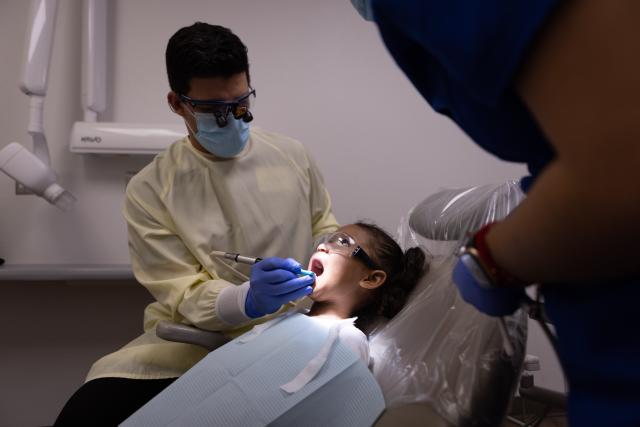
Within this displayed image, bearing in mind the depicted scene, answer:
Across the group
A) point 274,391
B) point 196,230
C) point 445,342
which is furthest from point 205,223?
point 445,342

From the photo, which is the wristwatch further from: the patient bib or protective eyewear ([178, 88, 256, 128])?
protective eyewear ([178, 88, 256, 128])

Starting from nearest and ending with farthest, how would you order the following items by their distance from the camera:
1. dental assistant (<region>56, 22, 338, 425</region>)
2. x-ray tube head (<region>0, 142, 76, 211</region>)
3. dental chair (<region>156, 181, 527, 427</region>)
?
1. dental chair (<region>156, 181, 527, 427</region>)
2. dental assistant (<region>56, 22, 338, 425</region>)
3. x-ray tube head (<region>0, 142, 76, 211</region>)

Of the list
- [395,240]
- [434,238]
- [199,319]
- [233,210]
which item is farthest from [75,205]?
[434,238]

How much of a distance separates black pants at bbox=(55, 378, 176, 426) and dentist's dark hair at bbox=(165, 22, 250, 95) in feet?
2.99

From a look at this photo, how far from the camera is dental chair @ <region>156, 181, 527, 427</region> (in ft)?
3.49

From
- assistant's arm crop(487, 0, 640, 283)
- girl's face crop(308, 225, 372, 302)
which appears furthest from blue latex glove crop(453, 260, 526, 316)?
girl's face crop(308, 225, 372, 302)

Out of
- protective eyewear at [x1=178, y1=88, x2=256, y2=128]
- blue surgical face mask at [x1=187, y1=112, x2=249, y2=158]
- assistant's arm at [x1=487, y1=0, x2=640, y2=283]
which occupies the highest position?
assistant's arm at [x1=487, y1=0, x2=640, y2=283]

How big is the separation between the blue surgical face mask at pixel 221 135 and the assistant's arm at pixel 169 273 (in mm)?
267

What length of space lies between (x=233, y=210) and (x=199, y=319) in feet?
1.32

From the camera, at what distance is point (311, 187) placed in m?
2.05

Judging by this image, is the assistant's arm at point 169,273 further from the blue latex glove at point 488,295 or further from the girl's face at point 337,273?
the blue latex glove at point 488,295

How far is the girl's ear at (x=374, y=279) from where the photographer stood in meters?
1.71

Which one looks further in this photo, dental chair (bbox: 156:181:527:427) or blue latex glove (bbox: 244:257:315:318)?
blue latex glove (bbox: 244:257:315:318)

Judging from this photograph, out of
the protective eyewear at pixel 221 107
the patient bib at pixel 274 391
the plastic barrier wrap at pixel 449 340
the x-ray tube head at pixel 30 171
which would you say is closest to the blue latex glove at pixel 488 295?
the plastic barrier wrap at pixel 449 340
